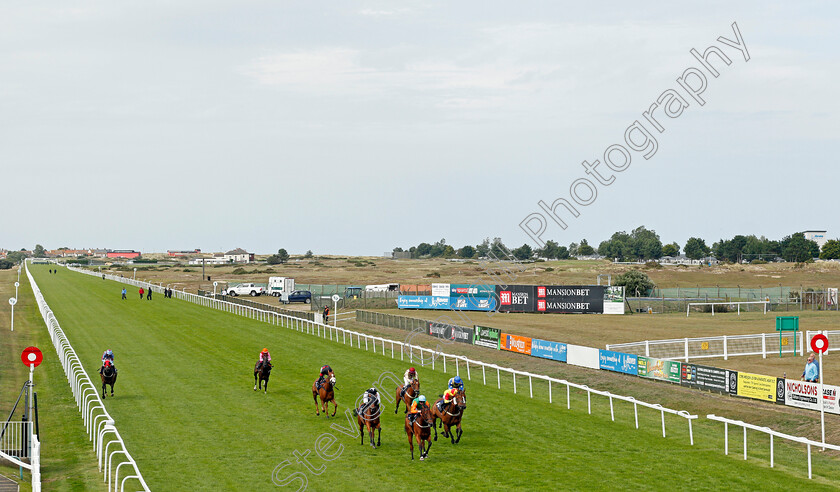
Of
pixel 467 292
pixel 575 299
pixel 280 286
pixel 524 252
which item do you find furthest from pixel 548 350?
pixel 524 252

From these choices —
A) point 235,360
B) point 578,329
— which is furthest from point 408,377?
point 578,329

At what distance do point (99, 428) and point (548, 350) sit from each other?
2126 centimetres

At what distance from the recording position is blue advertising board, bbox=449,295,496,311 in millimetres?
64331

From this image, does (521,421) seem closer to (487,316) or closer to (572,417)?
(572,417)

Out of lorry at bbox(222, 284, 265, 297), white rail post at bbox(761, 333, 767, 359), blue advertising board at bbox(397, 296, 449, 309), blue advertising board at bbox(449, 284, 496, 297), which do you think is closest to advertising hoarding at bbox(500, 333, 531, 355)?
white rail post at bbox(761, 333, 767, 359)

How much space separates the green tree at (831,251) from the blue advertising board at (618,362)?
149793 millimetres

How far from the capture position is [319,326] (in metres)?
46.0

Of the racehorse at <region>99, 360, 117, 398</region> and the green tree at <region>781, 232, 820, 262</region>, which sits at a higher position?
the green tree at <region>781, 232, 820, 262</region>

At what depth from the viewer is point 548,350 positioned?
3450 centimetres

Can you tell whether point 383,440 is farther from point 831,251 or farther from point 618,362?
point 831,251

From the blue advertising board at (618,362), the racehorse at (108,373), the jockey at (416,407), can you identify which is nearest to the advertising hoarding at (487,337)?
the blue advertising board at (618,362)

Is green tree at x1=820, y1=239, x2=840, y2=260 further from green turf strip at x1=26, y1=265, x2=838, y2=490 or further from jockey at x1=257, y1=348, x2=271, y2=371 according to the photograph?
jockey at x1=257, y1=348, x2=271, y2=371

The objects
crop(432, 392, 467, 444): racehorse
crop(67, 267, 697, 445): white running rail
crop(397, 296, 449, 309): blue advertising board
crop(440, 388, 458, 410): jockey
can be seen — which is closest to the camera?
crop(440, 388, 458, 410): jockey

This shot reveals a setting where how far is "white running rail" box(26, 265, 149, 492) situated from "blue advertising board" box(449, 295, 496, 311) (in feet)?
114
